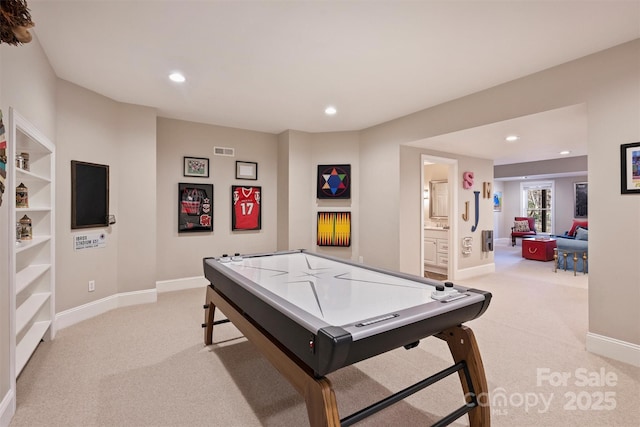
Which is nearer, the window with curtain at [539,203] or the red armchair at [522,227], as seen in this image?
the red armchair at [522,227]

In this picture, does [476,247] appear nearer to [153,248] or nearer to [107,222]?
[153,248]

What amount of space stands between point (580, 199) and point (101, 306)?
12.2 m

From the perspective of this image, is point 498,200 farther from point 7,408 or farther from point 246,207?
point 7,408

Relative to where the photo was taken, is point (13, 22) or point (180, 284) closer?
point (13, 22)

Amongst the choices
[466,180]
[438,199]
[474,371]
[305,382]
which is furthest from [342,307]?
[438,199]

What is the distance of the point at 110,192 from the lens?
145 inches

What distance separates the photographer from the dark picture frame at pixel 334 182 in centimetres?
520

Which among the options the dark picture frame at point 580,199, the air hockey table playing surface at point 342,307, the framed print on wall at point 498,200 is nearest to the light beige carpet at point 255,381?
the air hockey table playing surface at point 342,307

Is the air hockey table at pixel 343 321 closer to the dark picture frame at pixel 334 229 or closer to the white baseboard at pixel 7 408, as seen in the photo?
the white baseboard at pixel 7 408

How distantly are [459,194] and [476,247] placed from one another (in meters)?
1.13

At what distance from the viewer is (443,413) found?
1837 mm

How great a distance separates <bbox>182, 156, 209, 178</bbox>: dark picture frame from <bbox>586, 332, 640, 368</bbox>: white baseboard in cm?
503

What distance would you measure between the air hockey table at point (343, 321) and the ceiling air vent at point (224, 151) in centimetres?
287

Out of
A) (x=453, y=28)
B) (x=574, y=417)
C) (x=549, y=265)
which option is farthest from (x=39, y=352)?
(x=549, y=265)
